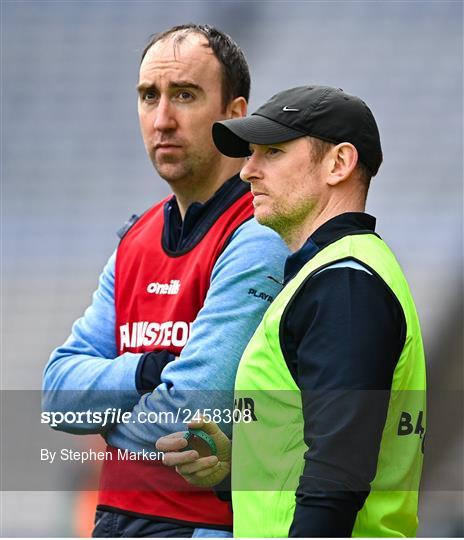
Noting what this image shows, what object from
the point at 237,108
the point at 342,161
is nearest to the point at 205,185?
the point at 237,108

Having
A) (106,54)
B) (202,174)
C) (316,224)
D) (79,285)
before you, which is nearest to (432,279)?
(79,285)

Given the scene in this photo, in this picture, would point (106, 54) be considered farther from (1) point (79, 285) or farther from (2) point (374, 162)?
(2) point (374, 162)

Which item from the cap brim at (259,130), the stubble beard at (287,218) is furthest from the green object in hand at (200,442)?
the cap brim at (259,130)

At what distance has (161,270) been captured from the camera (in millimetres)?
1611

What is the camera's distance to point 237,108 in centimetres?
173

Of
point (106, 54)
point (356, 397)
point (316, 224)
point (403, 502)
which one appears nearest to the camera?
point (356, 397)

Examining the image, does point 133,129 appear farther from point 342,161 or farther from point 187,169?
point 342,161

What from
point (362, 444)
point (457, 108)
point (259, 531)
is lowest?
point (259, 531)

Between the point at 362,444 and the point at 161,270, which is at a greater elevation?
the point at 161,270

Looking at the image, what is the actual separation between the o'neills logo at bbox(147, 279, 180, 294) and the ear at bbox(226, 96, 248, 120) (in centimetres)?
34

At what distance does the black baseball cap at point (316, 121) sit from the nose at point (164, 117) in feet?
0.92

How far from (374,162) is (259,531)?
0.53 metres

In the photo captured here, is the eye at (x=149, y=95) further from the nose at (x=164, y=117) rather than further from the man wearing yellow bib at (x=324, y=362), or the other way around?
the man wearing yellow bib at (x=324, y=362)

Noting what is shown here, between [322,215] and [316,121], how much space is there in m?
0.13
